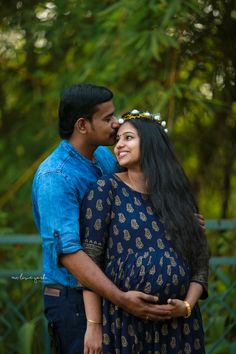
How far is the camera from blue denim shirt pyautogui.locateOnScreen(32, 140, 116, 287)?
2834 millimetres

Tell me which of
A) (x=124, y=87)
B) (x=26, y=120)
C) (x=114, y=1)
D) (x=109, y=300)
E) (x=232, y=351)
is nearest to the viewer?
(x=109, y=300)

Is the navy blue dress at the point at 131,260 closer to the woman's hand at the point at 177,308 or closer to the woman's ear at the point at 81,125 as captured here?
the woman's hand at the point at 177,308

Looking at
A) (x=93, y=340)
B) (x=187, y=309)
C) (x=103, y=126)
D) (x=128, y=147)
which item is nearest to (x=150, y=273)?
(x=187, y=309)

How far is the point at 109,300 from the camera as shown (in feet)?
9.33

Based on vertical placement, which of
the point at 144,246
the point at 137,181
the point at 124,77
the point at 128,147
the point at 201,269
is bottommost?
the point at 201,269

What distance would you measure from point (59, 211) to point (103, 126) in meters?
0.41

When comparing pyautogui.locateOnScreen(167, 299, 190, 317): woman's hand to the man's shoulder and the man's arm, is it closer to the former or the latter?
the man's arm

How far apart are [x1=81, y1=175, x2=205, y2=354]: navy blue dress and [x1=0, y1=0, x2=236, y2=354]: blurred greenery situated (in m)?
1.72

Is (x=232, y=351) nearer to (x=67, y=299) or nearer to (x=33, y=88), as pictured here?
(x=67, y=299)

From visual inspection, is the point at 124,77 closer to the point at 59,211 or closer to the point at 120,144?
the point at 120,144

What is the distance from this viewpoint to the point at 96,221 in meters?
2.86

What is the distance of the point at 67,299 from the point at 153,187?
0.54 m

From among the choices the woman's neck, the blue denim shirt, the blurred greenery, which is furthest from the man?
the blurred greenery

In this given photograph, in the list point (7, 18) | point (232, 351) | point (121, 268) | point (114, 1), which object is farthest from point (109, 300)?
point (7, 18)
